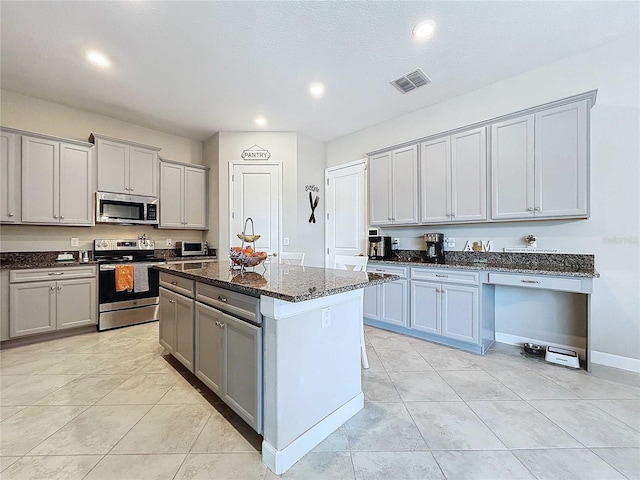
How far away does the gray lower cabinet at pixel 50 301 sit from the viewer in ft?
9.77

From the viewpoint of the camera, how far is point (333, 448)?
1.54 m

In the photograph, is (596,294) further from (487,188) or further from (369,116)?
(369,116)

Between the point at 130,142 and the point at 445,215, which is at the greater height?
the point at 130,142

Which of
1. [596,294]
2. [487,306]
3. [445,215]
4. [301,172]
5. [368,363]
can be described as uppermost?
[301,172]

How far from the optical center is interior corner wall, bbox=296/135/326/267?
4.72 m

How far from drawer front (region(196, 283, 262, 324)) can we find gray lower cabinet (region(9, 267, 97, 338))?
243 cm

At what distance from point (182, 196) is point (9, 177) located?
1.91 m

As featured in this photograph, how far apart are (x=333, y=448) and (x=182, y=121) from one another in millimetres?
4567

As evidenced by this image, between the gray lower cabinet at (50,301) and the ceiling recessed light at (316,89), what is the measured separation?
355cm

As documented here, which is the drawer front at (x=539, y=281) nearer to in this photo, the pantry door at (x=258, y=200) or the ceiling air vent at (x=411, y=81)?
the ceiling air vent at (x=411, y=81)

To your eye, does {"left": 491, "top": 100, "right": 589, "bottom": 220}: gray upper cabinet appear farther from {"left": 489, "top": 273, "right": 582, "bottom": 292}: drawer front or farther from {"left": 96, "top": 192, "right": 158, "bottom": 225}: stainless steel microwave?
{"left": 96, "top": 192, "right": 158, "bottom": 225}: stainless steel microwave

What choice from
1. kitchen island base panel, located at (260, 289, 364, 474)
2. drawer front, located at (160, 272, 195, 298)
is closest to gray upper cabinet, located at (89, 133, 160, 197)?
drawer front, located at (160, 272, 195, 298)

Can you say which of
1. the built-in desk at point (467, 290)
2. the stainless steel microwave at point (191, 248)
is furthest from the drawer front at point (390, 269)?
the stainless steel microwave at point (191, 248)

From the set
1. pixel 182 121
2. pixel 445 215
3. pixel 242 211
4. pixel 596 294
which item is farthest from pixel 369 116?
pixel 596 294
